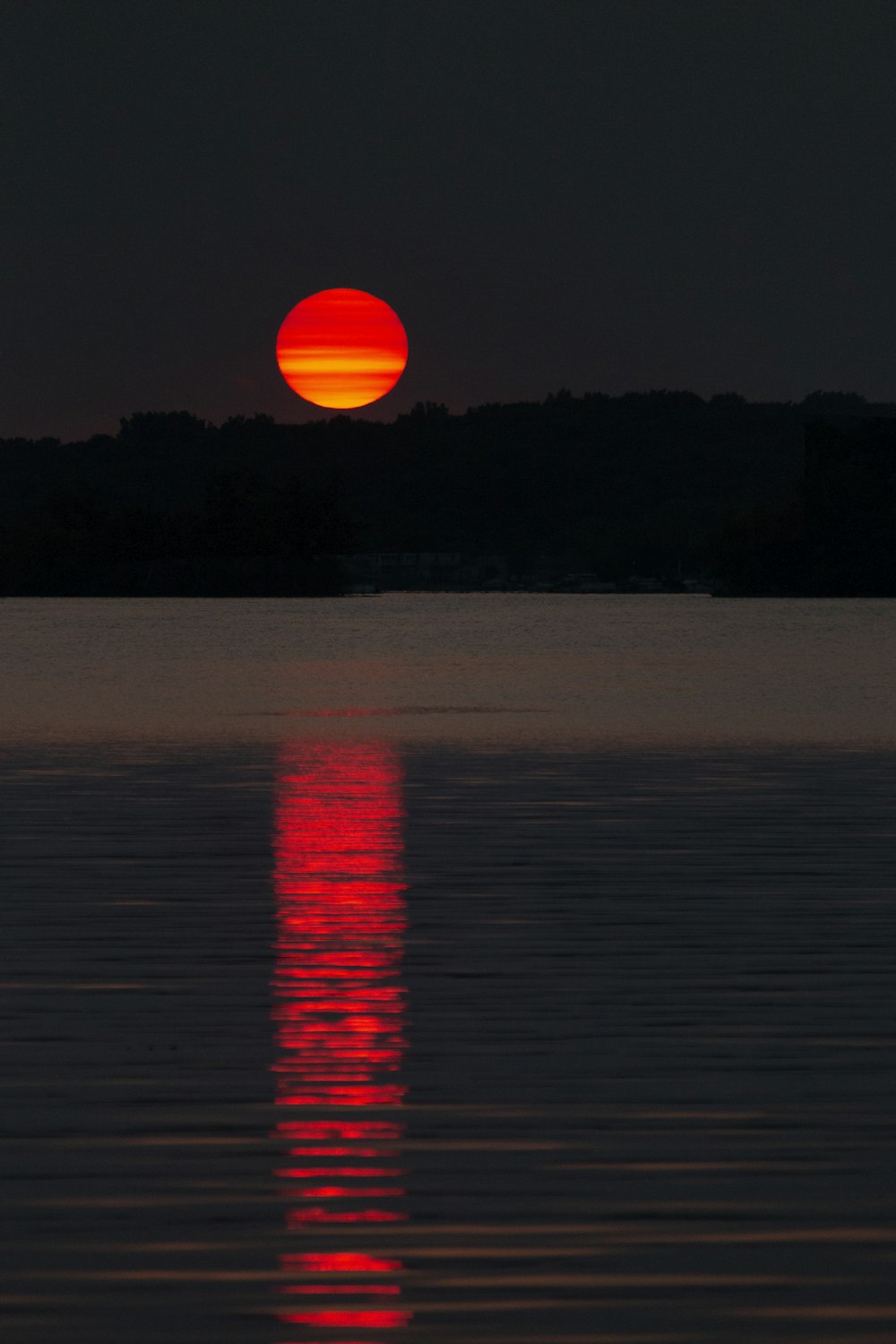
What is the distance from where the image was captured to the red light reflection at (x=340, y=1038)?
859 centimetres

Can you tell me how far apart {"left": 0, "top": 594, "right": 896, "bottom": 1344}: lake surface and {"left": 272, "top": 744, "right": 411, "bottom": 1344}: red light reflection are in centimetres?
3

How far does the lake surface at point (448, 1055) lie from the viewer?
8.43 m

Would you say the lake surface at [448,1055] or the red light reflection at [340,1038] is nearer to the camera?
the lake surface at [448,1055]

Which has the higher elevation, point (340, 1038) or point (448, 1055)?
point (340, 1038)

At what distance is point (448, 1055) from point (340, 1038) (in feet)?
2.70

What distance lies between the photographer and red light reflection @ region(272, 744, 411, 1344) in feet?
28.2

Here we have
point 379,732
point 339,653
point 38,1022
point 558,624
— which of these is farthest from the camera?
point 558,624

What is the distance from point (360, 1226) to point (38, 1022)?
15.2 feet

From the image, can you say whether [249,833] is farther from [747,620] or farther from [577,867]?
[747,620]

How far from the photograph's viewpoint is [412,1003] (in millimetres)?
14070

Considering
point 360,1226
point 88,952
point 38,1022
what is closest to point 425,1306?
point 360,1226

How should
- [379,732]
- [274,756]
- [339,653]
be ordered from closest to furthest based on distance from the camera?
[274,756]
[379,732]
[339,653]

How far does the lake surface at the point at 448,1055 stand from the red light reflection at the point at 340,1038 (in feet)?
0.10

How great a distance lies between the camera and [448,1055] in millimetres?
12461
